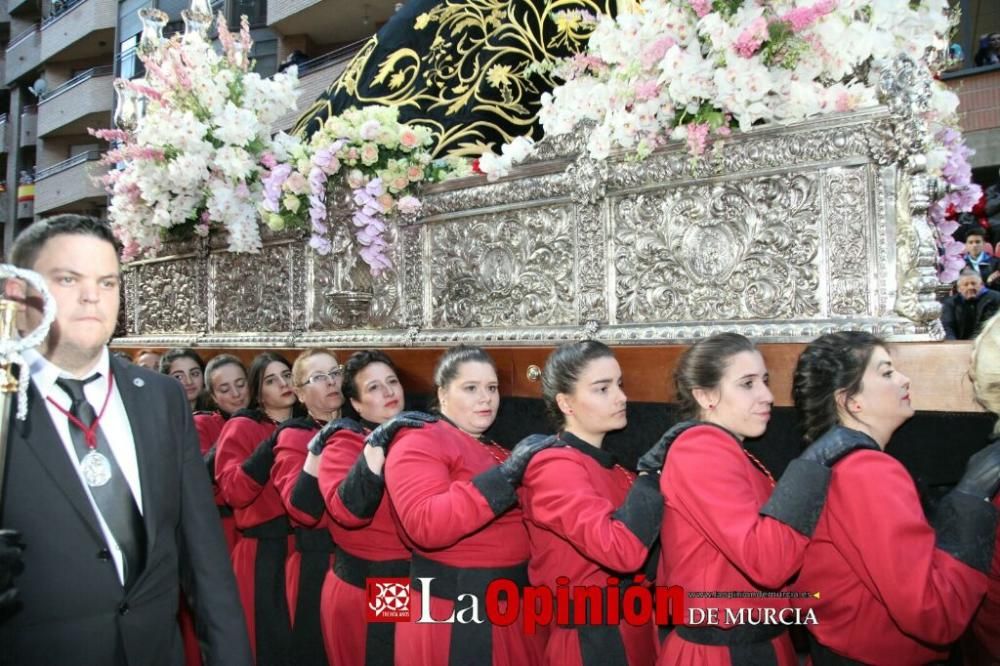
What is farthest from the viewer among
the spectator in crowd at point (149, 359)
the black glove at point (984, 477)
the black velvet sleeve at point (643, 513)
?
the spectator in crowd at point (149, 359)

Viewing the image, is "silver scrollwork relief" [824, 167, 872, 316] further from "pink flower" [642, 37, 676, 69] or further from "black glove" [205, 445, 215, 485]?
"black glove" [205, 445, 215, 485]

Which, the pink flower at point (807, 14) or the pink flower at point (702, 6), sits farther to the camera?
the pink flower at point (702, 6)

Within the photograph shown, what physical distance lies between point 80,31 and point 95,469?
24709mm

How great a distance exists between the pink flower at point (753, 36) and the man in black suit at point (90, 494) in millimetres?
2064

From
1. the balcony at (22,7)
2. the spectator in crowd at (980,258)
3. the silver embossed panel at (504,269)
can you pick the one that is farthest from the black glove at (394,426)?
the balcony at (22,7)

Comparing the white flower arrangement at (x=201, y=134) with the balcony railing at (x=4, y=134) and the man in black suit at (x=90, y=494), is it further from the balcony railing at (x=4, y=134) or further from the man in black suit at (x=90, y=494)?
the balcony railing at (x=4, y=134)

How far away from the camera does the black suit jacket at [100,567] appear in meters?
1.66

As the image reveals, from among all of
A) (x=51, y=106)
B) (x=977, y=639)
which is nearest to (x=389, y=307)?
(x=977, y=639)

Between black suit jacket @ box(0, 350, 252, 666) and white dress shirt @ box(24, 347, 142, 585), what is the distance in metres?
0.02

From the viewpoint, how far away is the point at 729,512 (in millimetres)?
2250

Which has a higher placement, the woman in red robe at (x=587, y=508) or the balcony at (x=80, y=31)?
the balcony at (x=80, y=31)

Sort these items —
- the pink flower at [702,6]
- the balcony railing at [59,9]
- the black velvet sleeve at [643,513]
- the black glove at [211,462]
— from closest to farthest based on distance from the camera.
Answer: the black velvet sleeve at [643,513], the pink flower at [702,6], the black glove at [211,462], the balcony railing at [59,9]

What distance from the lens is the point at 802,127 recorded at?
9.18 feet

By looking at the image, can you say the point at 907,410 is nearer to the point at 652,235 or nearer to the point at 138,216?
the point at 652,235
